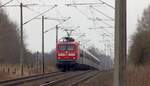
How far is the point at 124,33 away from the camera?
13242 mm

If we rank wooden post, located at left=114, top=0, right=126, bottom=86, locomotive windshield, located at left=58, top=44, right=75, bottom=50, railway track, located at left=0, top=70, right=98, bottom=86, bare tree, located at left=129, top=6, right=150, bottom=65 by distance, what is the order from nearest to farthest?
wooden post, located at left=114, top=0, right=126, bottom=86 → railway track, located at left=0, top=70, right=98, bottom=86 → locomotive windshield, located at left=58, top=44, right=75, bottom=50 → bare tree, located at left=129, top=6, right=150, bottom=65

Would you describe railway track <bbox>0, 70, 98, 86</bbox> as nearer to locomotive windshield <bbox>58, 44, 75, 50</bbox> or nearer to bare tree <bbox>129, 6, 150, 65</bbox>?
locomotive windshield <bbox>58, 44, 75, 50</bbox>

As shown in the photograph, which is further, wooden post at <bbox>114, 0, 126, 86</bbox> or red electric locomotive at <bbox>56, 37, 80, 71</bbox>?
red electric locomotive at <bbox>56, 37, 80, 71</bbox>

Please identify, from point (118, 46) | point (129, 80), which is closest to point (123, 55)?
Result: point (118, 46)

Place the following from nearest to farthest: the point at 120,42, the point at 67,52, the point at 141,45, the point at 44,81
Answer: the point at 120,42
the point at 44,81
the point at 67,52
the point at 141,45

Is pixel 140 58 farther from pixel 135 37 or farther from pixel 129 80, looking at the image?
pixel 129 80

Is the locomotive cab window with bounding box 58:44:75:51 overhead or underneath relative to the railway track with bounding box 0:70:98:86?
overhead

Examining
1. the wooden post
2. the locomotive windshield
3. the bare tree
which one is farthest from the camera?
the bare tree

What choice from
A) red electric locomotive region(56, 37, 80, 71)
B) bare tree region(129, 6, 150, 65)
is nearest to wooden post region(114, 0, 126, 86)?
red electric locomotive region(56, 37, 80, 71)

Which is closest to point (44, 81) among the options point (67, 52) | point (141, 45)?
point (67, 52)

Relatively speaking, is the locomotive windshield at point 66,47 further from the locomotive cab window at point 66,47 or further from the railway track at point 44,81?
the railway track at point 44,81

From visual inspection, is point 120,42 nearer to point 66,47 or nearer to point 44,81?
point 44,81

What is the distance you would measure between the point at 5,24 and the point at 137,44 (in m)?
32.6

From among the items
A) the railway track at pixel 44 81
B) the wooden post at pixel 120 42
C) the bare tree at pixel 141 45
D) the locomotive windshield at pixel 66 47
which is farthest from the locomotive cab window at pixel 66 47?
the wooden post at pixel 120 42
